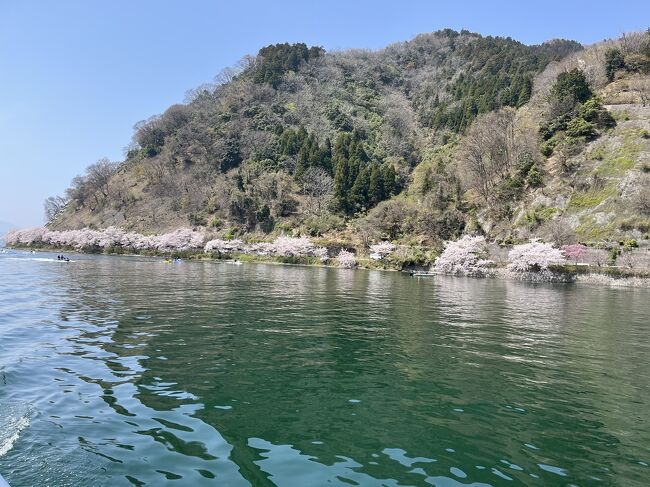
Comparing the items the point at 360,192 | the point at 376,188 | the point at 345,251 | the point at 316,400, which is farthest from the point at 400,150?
the point at 316,400

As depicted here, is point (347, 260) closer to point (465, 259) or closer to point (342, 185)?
point (465, 259)

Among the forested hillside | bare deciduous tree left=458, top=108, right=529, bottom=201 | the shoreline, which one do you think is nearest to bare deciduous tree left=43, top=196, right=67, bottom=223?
the forested hillside

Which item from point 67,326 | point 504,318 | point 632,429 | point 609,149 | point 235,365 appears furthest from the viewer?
point 609,149

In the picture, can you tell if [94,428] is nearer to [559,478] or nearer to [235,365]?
[235,365]

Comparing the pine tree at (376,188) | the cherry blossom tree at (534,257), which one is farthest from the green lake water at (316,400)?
the pine tree at (376,188)

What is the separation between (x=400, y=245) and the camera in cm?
7231

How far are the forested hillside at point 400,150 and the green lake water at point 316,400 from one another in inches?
1795

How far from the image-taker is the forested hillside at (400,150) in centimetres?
6681

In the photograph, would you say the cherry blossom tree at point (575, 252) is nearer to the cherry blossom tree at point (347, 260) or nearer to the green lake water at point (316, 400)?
the cherry blossom tree at point (347, 260)

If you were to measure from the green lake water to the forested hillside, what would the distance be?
45590mm

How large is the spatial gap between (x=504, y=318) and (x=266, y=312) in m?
12.6

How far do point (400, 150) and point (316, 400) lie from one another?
10920 cm

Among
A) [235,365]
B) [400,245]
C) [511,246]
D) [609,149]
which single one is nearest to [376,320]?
[235,365]

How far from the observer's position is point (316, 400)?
1077cm
